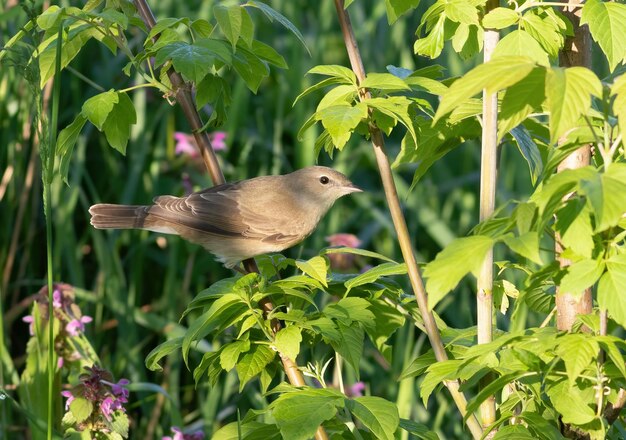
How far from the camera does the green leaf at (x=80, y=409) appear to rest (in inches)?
99.7

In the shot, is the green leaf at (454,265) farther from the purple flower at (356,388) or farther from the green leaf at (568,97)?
the purple flower at (356,388)

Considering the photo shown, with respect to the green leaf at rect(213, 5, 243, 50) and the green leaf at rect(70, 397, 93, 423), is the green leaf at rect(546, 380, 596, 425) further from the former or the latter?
the green leaf at rect(70, 397, 93, 423)

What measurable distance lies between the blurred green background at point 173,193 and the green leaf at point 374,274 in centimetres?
165

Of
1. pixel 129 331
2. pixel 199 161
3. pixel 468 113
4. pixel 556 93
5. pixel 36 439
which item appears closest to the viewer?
pixel 556 93

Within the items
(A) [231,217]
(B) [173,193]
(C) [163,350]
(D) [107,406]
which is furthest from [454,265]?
(B) [173,193]

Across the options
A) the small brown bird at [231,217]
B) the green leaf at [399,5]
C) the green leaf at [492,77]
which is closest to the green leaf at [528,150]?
the green leaf at [399,5]

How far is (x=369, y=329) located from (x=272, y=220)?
5.69 feet

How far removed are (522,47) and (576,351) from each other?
0.60m

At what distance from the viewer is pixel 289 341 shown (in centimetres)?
205

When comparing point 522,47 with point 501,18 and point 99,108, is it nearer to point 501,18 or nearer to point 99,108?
point 501,18

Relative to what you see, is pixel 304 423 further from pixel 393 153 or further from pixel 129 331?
pixel 393 153

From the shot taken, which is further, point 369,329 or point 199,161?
point 199,161

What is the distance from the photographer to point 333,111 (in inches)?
78.0

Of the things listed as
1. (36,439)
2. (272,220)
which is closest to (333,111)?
(36,439)
